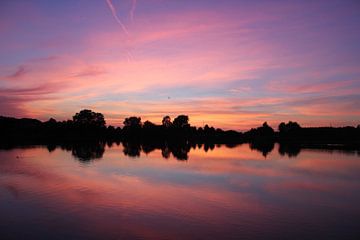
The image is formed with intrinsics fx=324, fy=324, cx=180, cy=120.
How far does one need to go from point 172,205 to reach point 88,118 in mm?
166253

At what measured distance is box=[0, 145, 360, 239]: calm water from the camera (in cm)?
1653

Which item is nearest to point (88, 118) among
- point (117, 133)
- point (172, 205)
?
point (117, 133)

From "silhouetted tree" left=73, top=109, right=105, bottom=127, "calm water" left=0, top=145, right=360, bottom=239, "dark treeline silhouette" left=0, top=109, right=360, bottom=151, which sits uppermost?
"silhouetted tree" left=73, top=109, right=105, bottom=127

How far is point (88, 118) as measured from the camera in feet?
592

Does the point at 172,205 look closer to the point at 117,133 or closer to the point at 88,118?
the point at 117,133

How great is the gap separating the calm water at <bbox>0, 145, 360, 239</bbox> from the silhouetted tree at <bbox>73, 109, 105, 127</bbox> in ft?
479

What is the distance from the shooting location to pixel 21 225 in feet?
54.9

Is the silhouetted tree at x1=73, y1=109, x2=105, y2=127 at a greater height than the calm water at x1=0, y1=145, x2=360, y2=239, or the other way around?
the silhouetted tree at x1=73, y1=109, x2=105, y2=127

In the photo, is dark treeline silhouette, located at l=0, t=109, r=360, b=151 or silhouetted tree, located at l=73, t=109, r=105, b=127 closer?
dark treeline silhouette, located at l=0, t=109, r=360, b=151

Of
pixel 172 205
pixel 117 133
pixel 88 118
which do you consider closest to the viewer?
pixel 172 205

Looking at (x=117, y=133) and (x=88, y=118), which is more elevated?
(x=88, y=118)

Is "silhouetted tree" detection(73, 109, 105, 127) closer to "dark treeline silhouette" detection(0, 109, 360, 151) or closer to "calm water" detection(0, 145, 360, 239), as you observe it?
"dark treeline silhouette" detection(0, 109, 360, 151)

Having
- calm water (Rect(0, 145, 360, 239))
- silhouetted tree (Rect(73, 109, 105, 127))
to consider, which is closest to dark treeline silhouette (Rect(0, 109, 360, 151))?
silhouetted tree (Rect(73, 109, 105, 127))

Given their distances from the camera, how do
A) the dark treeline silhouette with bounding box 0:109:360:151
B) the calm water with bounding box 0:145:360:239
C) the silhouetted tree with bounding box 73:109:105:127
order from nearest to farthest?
the calm water with bounding box 0:145:360:239 → the dark treeline silhouette with bounding box 0:109:360:151 → the silhouetted tree with bounding box 73:109:105:127
